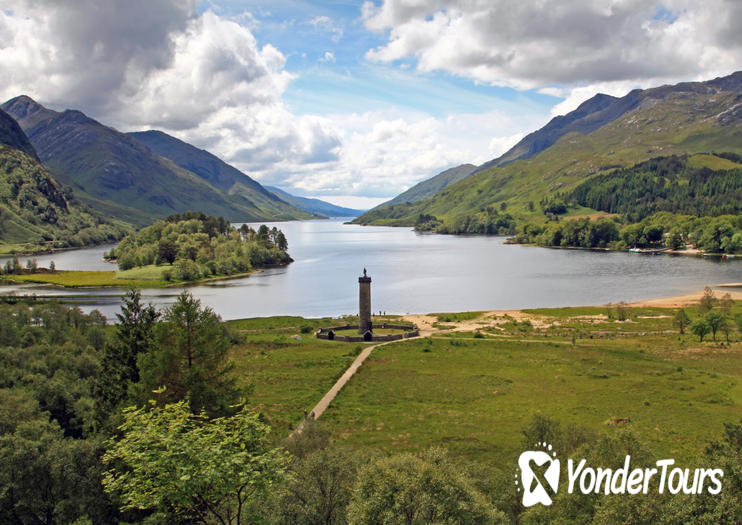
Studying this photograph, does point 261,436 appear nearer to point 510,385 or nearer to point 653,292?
point 510,385

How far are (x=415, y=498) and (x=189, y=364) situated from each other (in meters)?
19.2

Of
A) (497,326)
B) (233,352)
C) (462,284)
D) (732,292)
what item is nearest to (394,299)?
(462,284)

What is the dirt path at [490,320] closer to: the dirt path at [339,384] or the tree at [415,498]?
the dirt path at [339,384]

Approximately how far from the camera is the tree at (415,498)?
18.6m

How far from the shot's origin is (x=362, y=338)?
255 feet

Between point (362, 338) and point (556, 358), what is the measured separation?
2849 cm

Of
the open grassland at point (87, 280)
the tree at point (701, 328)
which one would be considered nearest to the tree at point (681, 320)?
the tree at point (701, 328)

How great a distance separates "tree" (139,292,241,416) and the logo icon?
17.5 m

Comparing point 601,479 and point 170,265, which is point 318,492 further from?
point 170,265

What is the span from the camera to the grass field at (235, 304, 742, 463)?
128 feet

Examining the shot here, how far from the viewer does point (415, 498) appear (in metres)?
19.0

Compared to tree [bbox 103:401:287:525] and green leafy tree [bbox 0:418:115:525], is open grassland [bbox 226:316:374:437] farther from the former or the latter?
tree [bbox 103:401:287:525]

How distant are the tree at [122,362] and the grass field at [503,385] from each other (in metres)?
12.3

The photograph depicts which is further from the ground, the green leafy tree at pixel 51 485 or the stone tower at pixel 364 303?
the stone tower at pixel 364 303
